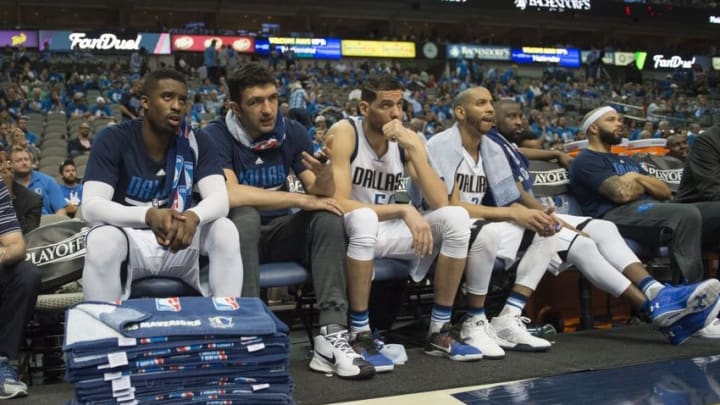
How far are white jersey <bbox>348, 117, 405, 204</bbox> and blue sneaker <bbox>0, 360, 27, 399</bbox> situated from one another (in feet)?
5.29

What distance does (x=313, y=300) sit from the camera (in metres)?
3.46

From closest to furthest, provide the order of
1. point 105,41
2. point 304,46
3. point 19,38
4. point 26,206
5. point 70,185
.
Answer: point 26,206 → point 70,185 → point 105,41 → point 19,38 → point 304,46

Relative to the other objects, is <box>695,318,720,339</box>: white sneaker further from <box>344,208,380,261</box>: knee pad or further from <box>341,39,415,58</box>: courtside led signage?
<box>341,39,415,58</box>: courtside led signage

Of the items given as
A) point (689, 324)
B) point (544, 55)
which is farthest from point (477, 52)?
point (689, 324)

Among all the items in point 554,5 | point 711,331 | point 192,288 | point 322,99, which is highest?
point 554,5

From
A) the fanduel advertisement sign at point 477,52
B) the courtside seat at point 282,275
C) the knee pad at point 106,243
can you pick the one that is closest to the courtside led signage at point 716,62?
the fanduel advertisement sign at point 477,52

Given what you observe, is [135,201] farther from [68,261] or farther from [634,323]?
[634,323]

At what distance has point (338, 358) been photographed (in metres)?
2.74

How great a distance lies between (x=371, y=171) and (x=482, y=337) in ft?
3.04

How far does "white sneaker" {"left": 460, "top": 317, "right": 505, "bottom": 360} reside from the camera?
3.07 m

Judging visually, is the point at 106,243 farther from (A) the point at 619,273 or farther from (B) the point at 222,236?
(A) the point at 619,273

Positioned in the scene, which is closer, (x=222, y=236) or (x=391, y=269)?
(x=222, y=236)

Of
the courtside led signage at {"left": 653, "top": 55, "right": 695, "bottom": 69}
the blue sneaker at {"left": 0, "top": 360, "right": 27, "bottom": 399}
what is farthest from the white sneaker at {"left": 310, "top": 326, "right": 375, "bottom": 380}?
the courtside led signage at {"left": 653, "top": 55, "right": 695, "bottom": 69}

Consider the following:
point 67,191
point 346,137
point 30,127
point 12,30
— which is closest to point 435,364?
point 346,137
